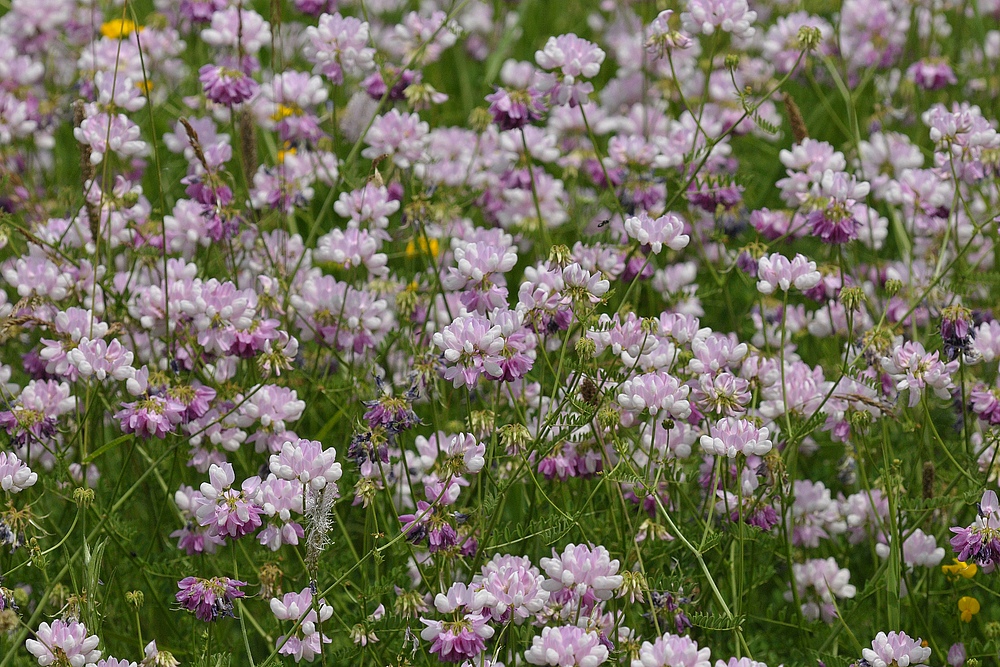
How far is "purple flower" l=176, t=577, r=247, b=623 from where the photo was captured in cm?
213

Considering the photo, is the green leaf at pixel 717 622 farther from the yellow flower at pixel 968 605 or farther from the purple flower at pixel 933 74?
the purple flower at pixel 933 74

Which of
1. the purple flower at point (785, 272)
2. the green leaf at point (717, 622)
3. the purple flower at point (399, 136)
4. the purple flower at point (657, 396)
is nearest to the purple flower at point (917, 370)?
the purple flower at point (785, 272)

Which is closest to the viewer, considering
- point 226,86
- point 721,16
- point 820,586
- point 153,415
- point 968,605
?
point 153,415

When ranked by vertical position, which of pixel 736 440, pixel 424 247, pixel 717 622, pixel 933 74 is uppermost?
pixel 933 74

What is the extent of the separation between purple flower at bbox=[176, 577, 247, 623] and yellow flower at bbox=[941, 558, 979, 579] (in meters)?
1.40

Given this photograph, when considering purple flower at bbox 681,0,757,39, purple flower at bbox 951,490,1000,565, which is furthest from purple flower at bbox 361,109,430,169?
purple flower at bbox 951,490,1000,565

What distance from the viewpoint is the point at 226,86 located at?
2945mm

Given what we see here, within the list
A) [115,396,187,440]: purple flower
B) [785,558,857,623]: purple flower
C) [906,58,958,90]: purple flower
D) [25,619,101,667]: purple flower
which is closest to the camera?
[25,619,101,667]: purple flower

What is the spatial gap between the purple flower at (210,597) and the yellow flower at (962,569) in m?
1.40

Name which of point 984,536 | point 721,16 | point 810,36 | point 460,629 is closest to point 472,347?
point 460,629

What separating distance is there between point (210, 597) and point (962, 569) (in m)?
1.48

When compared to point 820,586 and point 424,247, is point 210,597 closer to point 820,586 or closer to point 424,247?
point 820,586

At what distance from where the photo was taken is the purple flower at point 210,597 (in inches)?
84.0

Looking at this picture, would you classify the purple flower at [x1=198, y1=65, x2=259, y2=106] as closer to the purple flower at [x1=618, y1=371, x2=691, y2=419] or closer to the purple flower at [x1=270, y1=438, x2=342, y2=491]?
the purple flower at [x1=270, y1=438, x2=342, y2=491]
